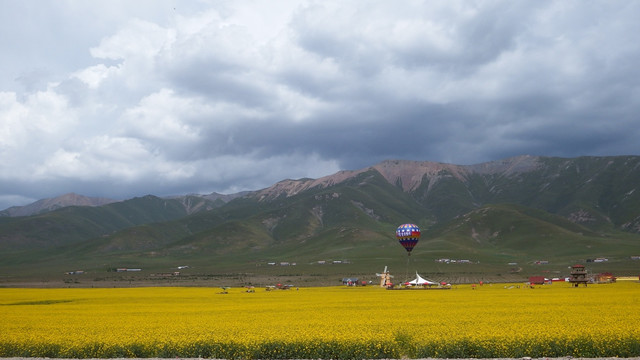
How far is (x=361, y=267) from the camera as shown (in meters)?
197

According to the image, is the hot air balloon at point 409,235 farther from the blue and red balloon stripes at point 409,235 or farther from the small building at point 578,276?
the small building at point 578,276

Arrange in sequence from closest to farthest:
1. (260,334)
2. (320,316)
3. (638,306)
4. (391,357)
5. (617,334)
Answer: (391,357) < (617,334) < (260,334) < (320,316) < (638,306)

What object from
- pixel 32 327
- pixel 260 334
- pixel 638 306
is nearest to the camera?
pixel 260 334

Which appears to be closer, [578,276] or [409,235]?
[578,276]

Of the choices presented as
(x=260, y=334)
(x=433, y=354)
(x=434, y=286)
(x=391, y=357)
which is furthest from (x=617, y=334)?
(x=434, y=286)

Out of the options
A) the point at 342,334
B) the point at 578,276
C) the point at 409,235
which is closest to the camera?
the point at 342,334

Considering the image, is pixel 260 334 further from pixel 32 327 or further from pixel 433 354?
pixel 32 327

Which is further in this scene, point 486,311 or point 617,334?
point 486,311

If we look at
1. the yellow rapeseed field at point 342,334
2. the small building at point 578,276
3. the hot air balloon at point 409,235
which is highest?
the hot air balloon at point 409,235

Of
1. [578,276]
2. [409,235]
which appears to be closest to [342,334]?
[578,276]

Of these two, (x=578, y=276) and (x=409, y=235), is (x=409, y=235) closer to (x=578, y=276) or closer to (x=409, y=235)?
(x=409, y=235)

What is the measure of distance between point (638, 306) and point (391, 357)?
3308 centimetres

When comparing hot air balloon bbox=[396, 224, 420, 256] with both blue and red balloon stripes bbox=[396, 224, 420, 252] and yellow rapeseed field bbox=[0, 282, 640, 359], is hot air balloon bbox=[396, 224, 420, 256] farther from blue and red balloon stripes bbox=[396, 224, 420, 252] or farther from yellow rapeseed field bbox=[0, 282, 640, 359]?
yellow rapeseed field bbox=[0, 282, 640, 359]

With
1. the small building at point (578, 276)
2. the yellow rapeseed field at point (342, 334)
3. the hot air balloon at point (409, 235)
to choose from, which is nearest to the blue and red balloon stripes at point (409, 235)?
the hot air balloon at point (409, 235)
